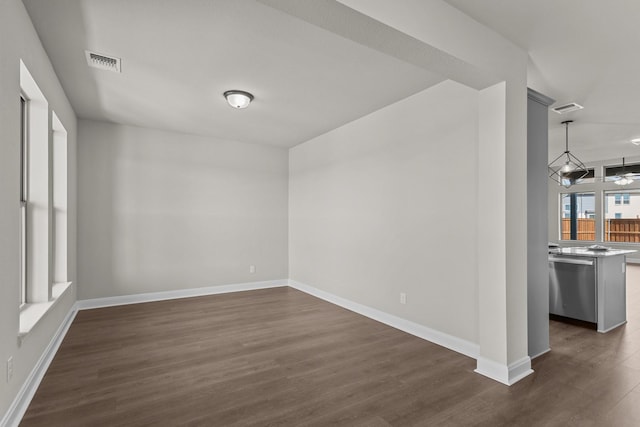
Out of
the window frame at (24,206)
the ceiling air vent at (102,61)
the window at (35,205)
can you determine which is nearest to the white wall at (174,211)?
the window at (35,205)

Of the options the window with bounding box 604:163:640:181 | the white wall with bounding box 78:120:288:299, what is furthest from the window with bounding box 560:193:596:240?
the white wall with bounding box 78:120:288:299

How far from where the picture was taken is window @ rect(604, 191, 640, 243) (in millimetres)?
9055

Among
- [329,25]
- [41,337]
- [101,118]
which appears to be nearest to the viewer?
[329,25]

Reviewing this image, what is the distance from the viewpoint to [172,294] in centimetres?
533

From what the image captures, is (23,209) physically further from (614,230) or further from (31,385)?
(614,230)

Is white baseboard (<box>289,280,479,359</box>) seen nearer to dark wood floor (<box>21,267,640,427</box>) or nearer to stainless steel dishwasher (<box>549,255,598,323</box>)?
dark wood floor (<box>21,267,640,427</box>)

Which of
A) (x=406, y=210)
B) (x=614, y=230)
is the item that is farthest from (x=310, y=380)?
(x=614, y=230)

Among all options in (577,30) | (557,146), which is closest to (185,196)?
(577,30)

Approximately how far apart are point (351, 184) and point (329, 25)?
2.93m

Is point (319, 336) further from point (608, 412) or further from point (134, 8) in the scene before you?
point (134, 8)

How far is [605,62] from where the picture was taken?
3039 mm

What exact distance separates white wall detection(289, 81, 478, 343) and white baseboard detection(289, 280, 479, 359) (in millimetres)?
61

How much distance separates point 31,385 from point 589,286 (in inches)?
216

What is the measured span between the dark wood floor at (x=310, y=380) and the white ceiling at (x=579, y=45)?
2.70 meters
